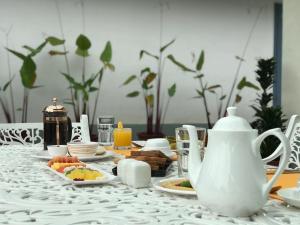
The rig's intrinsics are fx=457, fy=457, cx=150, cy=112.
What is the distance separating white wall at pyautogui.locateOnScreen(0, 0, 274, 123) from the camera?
5215 millimetres

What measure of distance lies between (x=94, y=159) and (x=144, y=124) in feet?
12.5

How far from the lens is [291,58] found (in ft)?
15.2

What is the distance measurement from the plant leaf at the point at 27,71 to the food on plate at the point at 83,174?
345cm

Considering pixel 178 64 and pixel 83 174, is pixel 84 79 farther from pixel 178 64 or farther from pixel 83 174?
pixel 83 174

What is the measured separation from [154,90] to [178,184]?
4.37 meters

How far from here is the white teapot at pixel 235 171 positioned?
928 millimetres

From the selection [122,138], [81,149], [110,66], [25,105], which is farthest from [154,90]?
[81,149]

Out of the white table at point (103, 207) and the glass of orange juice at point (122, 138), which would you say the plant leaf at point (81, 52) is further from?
the white table at point (103, 207)

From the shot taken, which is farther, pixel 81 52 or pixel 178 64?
pixel 178 64

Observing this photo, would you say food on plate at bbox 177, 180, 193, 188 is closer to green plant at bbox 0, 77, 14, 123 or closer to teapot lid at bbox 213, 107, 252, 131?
teapot lid at bbox 213, 107, 252, 131

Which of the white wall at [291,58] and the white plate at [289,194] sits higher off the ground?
the white wall at [291,58]

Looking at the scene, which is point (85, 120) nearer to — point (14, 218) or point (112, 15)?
point (14, 218)

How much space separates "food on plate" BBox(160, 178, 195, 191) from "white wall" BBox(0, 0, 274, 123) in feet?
13.7

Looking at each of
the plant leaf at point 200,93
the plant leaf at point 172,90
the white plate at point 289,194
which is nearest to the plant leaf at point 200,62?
the plant leaf at point 200,93
